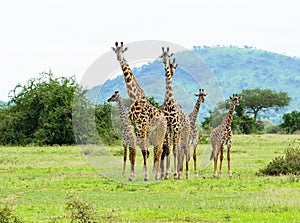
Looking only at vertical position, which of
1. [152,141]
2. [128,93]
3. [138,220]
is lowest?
[138,220]

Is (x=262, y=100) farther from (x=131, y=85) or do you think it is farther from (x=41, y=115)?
(x=131, y=85)

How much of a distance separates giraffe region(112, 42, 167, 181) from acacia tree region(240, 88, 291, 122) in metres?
50.7

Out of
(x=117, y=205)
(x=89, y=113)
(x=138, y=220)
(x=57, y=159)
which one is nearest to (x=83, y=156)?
(x=57, y=159)

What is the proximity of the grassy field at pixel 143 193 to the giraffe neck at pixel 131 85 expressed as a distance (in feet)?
7.19

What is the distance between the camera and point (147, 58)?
18.6m

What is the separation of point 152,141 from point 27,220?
7.10m

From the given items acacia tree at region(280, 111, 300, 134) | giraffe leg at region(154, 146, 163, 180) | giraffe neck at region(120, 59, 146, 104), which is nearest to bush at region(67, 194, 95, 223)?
giraffe leg at region(154, 146, 163, 180)

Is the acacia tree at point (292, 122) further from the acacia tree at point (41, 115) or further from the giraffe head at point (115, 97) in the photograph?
the giraffe head at point (115, 97)

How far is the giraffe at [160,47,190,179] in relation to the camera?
18.1 m

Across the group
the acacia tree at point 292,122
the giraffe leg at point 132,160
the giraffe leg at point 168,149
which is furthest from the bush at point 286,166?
the acacia tree at point 292,122

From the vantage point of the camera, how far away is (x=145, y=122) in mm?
17375

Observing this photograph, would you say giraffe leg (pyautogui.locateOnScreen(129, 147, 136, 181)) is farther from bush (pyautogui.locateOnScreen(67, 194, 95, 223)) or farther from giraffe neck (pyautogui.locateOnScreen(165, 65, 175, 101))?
bush (pyautogui.locateOnScreen(67, 194, 95, 223))

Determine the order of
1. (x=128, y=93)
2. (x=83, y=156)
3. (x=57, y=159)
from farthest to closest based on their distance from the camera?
(x=83, y=156) < (x=57, y=159) < (x=128, y=93)

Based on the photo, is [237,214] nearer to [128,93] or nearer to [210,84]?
[128,93]
